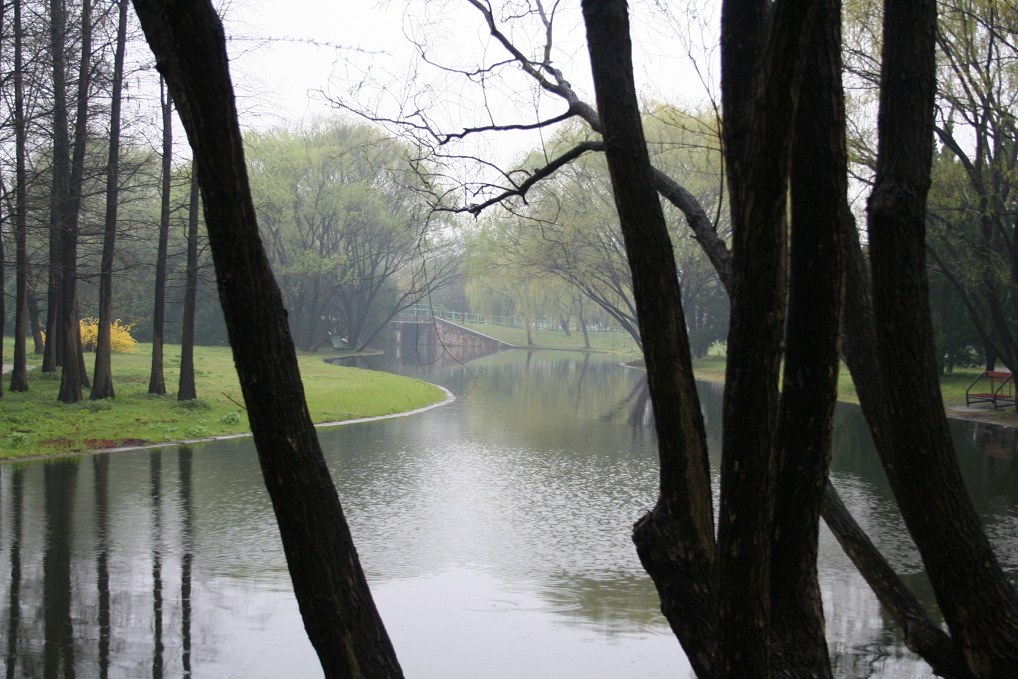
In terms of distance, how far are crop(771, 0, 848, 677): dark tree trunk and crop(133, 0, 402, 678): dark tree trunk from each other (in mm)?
1393

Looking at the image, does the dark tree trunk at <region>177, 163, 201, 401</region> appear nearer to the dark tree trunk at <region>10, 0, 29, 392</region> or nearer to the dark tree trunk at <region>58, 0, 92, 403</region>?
→ the dark tree trunk at <region>58, 0, 92, 403</region>

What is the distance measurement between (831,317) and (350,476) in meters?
12.2

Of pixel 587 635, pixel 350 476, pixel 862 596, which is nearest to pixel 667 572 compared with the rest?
pixel 587 635

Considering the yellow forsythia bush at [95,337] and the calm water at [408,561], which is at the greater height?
the yellow forsythia bush at [95,337]

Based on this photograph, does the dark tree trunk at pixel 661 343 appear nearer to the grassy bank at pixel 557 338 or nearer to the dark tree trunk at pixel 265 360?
the dark tree trunk at pixel 265 360

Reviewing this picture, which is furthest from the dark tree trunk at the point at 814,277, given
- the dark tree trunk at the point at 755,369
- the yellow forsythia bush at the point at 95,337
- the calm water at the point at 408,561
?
the yellow forsythia bush at the point at 95,337

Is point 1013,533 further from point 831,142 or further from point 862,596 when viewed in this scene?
point 831,142

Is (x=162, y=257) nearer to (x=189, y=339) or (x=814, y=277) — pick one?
(x=189, y=339)

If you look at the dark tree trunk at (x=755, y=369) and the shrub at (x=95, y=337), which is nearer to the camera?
the dark tree trunk at (x=755, y=369)

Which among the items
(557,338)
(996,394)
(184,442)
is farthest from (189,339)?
(557,338)

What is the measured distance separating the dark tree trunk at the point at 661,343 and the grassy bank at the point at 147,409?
1309 centimetres

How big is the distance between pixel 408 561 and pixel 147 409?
11.7 m

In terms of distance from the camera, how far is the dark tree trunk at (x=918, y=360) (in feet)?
9.14

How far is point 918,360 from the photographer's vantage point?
2803mm
